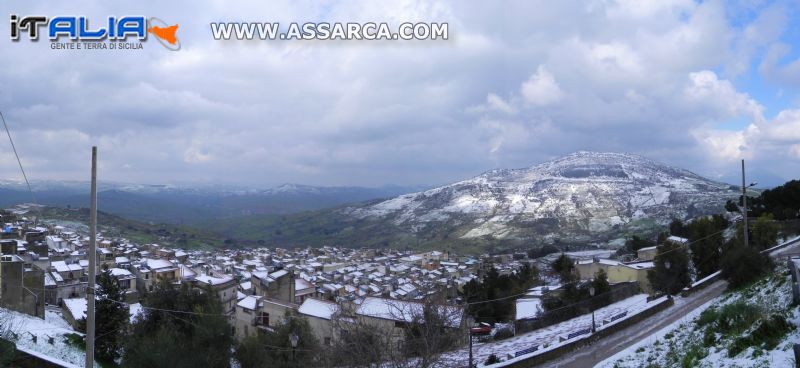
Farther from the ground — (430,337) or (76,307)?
(430,337)

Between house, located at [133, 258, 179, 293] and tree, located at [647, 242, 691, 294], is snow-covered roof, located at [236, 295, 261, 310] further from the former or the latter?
tree, located at [647, 242, 691, 294]

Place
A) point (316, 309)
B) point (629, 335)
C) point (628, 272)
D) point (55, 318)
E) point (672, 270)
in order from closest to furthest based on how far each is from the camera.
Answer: point (629, 335) < point (316, 309) < point (55, 318) < point (672, 270) < point (628, 272)

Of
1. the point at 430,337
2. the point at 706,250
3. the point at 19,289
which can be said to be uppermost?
the point at 430,337

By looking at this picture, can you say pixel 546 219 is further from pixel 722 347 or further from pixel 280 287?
pixel 722 347

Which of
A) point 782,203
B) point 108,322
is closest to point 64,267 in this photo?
point 108,322

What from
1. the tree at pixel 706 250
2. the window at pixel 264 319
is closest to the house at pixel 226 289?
the window at pixel 264 319

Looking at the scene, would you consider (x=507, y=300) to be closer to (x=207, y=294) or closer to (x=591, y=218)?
(x=207, y=294)
